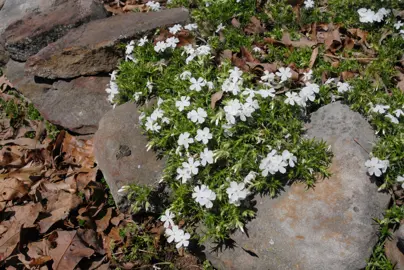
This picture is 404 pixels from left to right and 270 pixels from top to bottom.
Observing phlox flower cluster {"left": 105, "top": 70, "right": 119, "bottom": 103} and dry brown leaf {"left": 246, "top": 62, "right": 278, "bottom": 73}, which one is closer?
dry brown leaf {"left": 246, "top": 62, "right": 278, "bottom": 73}

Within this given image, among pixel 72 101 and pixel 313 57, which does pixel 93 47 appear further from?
pixel 313 57

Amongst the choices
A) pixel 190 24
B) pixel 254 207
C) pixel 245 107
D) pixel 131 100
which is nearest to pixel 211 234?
pixel 254 207

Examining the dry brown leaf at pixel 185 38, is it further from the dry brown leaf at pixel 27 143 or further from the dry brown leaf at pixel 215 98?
the dry brown leaf at pixel 27 143

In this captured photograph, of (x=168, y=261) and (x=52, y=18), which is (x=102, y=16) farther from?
(x=168, y=261)

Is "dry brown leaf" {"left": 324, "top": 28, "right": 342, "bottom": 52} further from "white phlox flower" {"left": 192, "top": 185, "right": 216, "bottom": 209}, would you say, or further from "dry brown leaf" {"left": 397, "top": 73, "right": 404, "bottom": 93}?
"white phlox flower" {"left": 192, "top": 185, "right": 216, "bottom": 209}

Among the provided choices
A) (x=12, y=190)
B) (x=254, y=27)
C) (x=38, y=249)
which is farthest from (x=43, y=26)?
(x=38, y=249)

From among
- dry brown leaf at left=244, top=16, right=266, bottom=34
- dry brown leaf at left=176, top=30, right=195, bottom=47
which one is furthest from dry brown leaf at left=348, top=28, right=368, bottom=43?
dry brown leaf at left=176, top=30, right=195, bottom=47

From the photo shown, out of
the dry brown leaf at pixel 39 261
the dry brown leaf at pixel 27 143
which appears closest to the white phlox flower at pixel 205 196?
the dry brown leaf at pixel 39 261
